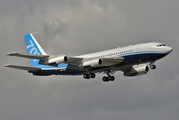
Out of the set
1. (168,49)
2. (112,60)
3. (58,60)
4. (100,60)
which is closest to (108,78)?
(100,60)

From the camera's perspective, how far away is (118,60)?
69125 millimetres

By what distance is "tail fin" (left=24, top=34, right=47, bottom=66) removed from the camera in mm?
81062

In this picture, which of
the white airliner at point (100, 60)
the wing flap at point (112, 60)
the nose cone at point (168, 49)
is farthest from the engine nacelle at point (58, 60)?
the nose cone at point (168, 49)

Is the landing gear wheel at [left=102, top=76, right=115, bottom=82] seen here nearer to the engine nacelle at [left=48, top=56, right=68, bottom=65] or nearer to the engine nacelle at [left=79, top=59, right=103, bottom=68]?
the engine nacelle at [left=79, top=59, right=103, bottom=68]

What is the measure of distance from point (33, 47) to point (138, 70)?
2411cm

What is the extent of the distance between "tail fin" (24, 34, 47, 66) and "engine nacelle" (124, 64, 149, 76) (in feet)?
64.3

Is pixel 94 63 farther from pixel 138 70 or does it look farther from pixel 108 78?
pixel 138 70

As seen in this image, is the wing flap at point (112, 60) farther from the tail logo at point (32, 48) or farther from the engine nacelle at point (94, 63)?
the tail logo at point (32, 48)

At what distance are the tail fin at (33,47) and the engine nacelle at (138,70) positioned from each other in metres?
19.6

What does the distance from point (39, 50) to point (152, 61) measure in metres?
25.9

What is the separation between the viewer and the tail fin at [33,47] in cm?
8106

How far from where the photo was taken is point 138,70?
80188mm

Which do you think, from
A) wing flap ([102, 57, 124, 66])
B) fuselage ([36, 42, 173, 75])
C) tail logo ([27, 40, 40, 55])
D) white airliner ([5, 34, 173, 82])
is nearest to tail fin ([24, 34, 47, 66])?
tail logo ([27, 40, 40, 55])

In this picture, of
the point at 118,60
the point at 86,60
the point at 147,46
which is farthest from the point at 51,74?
the point at 147,46
